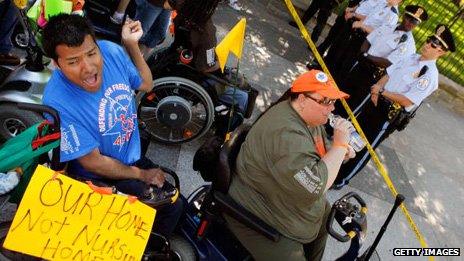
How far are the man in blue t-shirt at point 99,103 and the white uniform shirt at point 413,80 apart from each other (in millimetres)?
2512

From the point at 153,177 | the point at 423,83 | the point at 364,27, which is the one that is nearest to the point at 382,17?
the point at 364,27

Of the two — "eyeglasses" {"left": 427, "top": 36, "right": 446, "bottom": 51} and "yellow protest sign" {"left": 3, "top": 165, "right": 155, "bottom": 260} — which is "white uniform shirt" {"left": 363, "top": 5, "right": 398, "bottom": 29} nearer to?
"eyeglasses" {"left": 427, "top": 36, "right": 446, "bottom": 51}

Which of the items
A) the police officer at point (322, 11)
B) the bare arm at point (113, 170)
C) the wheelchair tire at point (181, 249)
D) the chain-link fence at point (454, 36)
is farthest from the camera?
the chain-link fence at point (454, 36)

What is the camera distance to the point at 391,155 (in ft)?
18.8

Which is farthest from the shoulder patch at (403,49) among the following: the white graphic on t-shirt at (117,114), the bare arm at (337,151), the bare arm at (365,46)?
the white graphic on t-shirt at (117,114)

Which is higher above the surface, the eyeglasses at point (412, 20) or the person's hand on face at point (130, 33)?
the eyeglasses at point (412, 20)

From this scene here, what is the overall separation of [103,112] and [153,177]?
20.2 inches

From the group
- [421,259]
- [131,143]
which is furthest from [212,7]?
[421,259]

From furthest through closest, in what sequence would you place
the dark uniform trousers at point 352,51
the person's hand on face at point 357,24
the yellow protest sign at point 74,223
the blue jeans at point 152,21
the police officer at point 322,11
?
the police officer at point 322,11 < the dark uniform trousers at point 352,51 < the person's hand on face at point 357,24 < the blue jeans at point 152,21 < the yellow protest sign at point 74,223

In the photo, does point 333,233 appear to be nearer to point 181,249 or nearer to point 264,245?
point 264,245

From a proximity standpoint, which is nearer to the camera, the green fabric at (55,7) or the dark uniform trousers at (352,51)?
the green fabric at (55,7)

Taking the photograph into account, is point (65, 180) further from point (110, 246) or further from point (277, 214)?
point (277, 214)

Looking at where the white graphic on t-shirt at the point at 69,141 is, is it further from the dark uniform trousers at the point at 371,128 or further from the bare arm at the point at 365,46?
the bare arm at the point at 365,46

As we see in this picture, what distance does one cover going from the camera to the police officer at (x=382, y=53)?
15.2 ft
